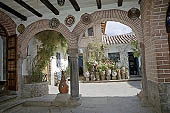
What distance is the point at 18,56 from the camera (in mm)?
5527

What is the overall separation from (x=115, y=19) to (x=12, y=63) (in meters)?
4.03

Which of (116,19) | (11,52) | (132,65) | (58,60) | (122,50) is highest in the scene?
(116,19)

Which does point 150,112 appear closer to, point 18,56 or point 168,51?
point 168,51

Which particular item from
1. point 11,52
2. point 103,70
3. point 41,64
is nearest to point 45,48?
point 41,64

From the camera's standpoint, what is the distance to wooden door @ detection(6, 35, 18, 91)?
17.7 feet

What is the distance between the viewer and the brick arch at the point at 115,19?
14.7ft

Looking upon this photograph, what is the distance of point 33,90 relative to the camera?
5.63 meters

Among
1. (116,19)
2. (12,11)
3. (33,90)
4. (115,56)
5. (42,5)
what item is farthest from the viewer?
(115,56)

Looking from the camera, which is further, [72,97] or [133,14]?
[72,97]

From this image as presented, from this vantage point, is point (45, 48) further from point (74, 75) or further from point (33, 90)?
point (74, 75)

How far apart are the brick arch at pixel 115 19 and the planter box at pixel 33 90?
2.55 meters

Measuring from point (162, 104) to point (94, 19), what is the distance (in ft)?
10.3

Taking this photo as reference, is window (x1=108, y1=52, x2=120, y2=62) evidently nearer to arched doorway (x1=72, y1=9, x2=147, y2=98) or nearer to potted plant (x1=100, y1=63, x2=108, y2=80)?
potted plant (x1=100, y1=63, x2=108, y2=80)

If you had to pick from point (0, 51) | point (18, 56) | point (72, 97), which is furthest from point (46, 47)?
point (72, 97)
